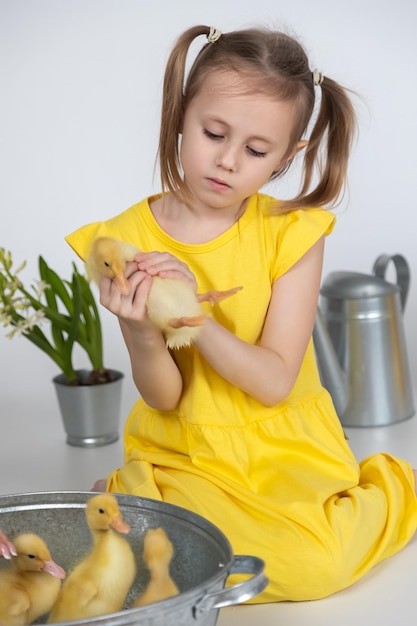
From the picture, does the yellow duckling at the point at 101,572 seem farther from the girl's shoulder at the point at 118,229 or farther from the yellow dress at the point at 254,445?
the girl's shoulder at the point at 118,229

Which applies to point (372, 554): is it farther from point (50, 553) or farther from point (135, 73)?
point (135, 73)

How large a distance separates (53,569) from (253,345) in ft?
1.45

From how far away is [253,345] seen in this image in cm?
142

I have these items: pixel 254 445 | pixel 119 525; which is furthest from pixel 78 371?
pixel 119 525

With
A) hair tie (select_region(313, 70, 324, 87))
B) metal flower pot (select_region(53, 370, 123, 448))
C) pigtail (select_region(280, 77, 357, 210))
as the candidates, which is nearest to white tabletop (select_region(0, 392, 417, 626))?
metal flower pot (select_region(53, 370, 123, 448))

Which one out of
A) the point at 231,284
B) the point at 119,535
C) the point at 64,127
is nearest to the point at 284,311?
the point at 231,284

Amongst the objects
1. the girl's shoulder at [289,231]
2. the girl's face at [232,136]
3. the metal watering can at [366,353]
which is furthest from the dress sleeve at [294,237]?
the metal watering can at [366,353]

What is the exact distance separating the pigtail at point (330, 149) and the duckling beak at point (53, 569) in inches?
24.4

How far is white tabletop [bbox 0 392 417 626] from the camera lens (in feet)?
4.22

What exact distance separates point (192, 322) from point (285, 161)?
0.34m

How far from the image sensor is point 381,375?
200cm

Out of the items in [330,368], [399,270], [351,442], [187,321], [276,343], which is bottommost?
[351,442]

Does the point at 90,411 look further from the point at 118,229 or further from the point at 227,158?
the point at 227,158

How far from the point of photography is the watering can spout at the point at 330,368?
1.90m
